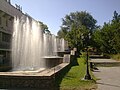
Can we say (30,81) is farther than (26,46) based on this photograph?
No

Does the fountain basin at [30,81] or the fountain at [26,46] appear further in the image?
the fountain at [26,46]

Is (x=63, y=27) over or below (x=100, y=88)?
over

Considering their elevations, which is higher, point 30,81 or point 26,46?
point 26,46

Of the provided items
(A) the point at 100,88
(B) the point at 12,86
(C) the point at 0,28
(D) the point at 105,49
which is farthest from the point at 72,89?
(D) the point at 105,49

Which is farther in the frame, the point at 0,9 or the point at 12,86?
the point at 0,9

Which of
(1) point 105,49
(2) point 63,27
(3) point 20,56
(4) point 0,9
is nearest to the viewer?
(3) point 20,56

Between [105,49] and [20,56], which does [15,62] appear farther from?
[105,49]

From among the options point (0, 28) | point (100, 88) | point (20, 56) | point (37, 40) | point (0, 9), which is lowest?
point (100, 88)

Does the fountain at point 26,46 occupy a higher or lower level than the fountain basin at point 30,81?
higher

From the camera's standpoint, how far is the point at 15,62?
3073 cm

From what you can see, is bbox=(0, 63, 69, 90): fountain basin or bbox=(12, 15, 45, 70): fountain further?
bbox=(12, 15, 45, 70): fountain

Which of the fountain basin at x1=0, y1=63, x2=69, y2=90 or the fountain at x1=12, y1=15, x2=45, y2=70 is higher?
the fountain at x1=12, y1=15, x2=45, y2=70

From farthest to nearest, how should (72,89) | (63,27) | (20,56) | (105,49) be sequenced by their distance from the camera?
(63,27) → (105,49) → (20,56) → (72,89)

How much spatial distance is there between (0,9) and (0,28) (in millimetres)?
3080
